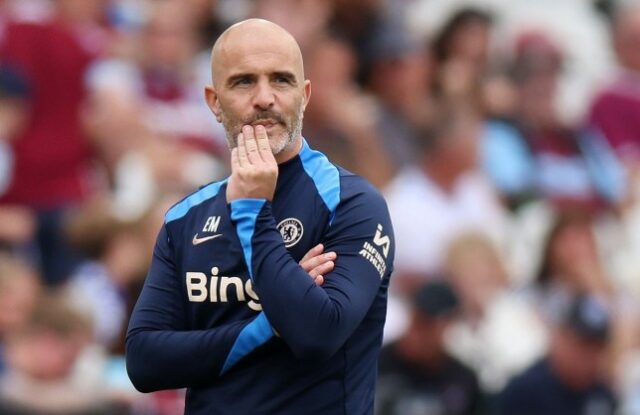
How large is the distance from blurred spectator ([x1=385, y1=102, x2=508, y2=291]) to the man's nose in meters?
5.63

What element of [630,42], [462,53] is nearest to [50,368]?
[462,53]

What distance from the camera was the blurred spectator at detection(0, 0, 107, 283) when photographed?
9.11 metres

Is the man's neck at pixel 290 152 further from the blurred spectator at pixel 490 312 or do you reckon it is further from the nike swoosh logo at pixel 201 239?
the blurred spectator at pixel 490 312

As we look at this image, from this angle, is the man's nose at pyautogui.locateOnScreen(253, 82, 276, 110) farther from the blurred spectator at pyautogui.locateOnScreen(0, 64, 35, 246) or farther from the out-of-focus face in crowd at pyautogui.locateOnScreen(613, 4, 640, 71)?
the out-of-focus face in crowd at pyautogui.locateOnScreen(613, 4, 640, 71)

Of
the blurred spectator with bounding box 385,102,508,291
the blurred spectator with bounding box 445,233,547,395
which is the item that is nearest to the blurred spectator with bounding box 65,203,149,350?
the blurred spectator with bounding box 385,102,508,291

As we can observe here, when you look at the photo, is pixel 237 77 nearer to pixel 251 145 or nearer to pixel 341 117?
pixel 251 145

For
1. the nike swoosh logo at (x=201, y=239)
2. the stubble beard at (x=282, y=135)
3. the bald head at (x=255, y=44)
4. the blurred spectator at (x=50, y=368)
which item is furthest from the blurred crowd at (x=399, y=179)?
the bald head at (x=255, y=44)

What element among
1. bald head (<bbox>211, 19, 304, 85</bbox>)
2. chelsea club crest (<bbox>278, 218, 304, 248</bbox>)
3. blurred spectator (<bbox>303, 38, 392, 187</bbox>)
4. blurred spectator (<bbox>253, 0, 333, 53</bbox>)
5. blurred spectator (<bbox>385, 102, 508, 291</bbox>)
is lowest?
chelsea club crest (<bbox>278, 218, 304, 248</bbox>)

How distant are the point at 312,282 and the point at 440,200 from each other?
20.8 ft

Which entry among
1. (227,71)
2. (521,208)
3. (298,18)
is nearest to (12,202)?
(298,18)

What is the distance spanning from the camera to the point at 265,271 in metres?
4.12

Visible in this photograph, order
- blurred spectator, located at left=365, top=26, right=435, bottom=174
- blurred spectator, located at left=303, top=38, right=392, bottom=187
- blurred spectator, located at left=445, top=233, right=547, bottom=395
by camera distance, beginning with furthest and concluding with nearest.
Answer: blurred spectator, located at left=365, top=26, right=435, bottom=174 → blurred spectator, located at left=303, top=38, right=392, bottom=187 → blurred spectator, located at left=445, top=233, right=547, bottom=395

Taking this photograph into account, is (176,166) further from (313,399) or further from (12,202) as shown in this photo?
(313,399)

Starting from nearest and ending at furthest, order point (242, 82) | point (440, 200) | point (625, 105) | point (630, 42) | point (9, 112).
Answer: point (242, 82) → point (9, 112) → point (440, 200) → point (625, 105) → point (630, 42)
